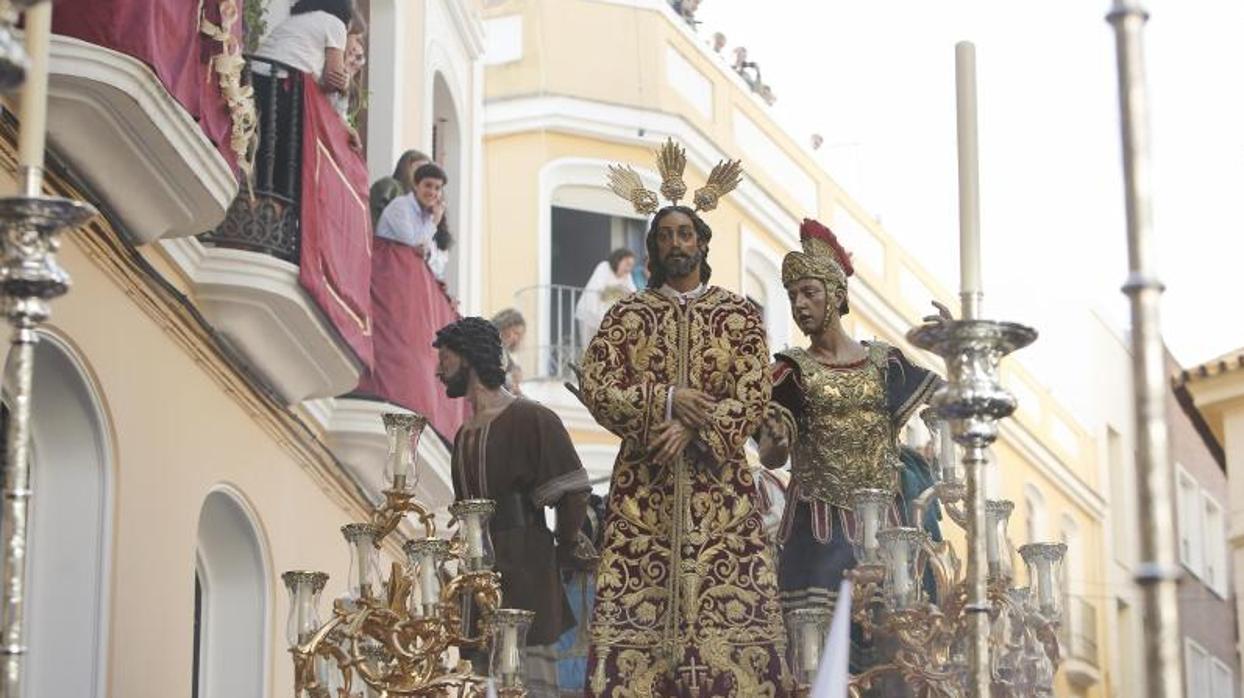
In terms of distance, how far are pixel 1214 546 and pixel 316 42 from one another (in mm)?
19261

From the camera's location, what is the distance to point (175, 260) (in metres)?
11.9

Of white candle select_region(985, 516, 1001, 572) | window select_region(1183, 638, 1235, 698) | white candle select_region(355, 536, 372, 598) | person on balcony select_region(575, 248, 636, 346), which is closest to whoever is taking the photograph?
white candle select_region(355, 536, 372, 598)

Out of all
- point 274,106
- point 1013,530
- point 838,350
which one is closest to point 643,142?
point 1013,530

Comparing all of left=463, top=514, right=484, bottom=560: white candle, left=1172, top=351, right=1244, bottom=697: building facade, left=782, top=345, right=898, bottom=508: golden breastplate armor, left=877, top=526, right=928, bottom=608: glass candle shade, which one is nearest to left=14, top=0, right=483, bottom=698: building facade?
left=463, top=514, right=484, bottom=560: white candle

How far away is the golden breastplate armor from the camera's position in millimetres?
10109

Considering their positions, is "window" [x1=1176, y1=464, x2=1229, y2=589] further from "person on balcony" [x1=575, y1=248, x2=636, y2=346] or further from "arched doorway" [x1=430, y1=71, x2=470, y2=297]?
"arched doorway" [x1=430, y1=71, x2=470, y2=297]

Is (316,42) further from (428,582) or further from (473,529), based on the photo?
(428,582)

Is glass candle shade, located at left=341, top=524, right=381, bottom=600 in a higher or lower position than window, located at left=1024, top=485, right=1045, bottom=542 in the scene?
lower

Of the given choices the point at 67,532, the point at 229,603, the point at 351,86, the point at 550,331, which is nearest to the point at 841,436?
the point at 67,532

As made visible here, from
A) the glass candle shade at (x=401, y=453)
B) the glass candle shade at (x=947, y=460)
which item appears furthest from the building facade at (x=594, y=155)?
the glass candle shade at (x=401, y=453)

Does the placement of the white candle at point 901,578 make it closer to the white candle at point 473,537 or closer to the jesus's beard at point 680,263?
the jesus's beard at point 680,263

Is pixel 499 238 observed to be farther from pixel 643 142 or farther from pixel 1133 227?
pixel 1133 227

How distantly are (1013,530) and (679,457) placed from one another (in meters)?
19.8

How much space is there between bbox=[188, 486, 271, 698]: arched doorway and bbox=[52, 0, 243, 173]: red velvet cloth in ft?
5.49
